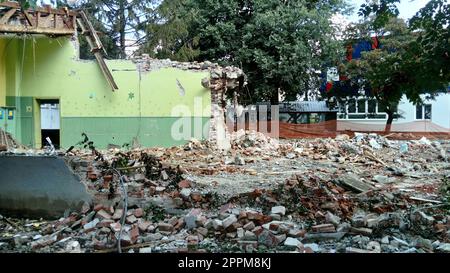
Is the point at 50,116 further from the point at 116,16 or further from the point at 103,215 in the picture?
the point at 103,215

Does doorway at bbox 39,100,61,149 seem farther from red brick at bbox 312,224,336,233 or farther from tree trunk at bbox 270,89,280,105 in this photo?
red brick at bbox 312,224,336,233

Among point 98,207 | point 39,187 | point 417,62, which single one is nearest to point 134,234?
point 98,207

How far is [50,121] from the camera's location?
16641mm

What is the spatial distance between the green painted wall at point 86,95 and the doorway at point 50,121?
0.51m

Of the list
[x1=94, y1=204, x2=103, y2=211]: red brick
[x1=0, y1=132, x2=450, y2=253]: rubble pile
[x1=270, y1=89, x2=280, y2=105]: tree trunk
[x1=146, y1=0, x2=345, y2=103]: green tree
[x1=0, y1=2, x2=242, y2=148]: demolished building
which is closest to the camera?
[x1=0, y1=132, x2=450, y2=253]: rubble pile

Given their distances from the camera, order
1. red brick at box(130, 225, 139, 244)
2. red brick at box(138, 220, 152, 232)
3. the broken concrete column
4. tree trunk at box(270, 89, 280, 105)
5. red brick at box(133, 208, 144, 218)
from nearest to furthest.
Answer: red brick at box(130, 225, 139, 244) < red brick at box(138, 220, 152, 232) < red brick at box(133, 208, 144, 218) < the broken concrete column < tree trunk at box(270, 89, 280, 105)

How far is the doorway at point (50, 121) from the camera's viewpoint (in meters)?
16.4

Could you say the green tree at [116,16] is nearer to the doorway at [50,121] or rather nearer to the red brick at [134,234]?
the doorway at [50,121]

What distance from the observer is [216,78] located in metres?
16.2

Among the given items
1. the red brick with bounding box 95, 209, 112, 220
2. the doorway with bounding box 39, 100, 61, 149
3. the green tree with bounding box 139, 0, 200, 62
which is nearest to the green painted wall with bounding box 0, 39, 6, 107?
the doorway with bounding box 39, 100, 61, 149

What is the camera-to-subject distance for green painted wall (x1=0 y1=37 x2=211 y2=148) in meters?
15.7

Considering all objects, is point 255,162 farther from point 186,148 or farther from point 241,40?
point 241,40

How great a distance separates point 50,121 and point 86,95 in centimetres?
210

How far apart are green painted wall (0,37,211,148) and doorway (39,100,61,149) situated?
1.67ft
